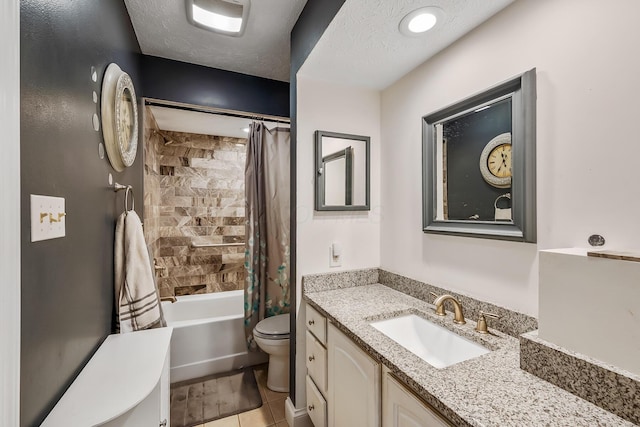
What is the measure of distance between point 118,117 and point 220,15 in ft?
2.75

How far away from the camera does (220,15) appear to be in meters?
1.60

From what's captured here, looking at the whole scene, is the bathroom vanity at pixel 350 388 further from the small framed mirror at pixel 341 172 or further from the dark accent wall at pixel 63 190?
the dark accent wall at pixel 63 190

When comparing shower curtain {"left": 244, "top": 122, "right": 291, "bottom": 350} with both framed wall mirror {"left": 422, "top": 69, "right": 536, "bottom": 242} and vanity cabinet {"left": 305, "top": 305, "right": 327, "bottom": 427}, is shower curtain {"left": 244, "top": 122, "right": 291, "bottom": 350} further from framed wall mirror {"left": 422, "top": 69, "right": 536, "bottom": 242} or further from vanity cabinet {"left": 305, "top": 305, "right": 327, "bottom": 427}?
framed wall mirror {"left": 422, "top": 69, "right": 536, "bottom": 242}

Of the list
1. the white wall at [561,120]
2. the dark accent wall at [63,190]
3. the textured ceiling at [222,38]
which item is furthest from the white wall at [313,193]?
the dark accent wall at [63,190]

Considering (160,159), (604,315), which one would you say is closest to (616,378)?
(604,315)

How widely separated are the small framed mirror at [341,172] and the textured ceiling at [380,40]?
353 mm

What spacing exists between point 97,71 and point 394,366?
1.61 m

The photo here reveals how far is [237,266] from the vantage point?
3434mm

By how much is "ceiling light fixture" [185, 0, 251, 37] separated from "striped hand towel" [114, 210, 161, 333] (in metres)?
1.19

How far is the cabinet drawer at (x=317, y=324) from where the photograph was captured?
141 centimetres

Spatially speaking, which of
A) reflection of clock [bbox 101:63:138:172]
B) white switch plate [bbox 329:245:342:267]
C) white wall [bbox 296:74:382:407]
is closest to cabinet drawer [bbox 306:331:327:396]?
white wall [bbox 296:74:382:407]

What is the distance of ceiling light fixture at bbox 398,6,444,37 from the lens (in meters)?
1.14

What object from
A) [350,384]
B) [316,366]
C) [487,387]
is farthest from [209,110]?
[487,387]

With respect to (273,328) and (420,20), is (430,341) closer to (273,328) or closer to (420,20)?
(273,328)
